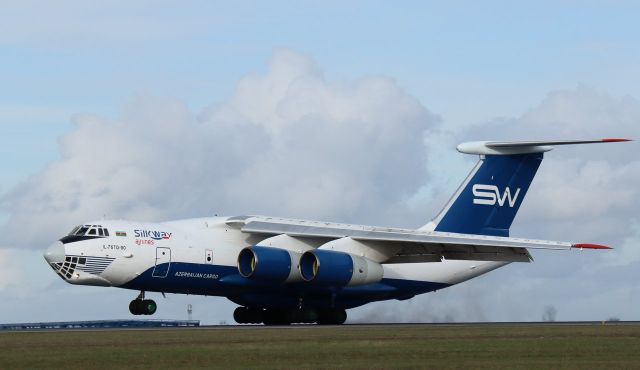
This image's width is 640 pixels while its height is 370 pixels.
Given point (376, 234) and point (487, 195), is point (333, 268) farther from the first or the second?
point (487, 195)

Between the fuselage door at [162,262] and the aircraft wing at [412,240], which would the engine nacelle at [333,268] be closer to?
the aircraft wing at [412,240]

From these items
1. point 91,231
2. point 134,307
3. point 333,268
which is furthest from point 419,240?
point 91,231

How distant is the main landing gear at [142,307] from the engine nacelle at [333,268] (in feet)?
12.7

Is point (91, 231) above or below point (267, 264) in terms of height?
above

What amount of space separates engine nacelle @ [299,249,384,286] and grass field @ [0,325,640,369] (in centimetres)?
477

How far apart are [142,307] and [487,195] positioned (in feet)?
34.3

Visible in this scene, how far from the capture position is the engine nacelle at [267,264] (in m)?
27.1

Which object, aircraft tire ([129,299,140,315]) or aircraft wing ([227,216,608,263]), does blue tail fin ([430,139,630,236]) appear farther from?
aircraft tire ([129,299,140,315])

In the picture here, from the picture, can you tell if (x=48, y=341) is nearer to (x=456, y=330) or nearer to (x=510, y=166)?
(x=456, y=330)

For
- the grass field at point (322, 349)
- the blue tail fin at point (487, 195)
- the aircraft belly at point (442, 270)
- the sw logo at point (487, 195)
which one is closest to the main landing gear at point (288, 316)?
the aircraft belly at point (442, 270)

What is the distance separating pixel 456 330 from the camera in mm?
23062

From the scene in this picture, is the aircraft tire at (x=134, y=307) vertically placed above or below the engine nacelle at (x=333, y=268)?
below

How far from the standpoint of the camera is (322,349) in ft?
56.6

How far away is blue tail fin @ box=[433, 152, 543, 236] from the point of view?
31047 millimetres
